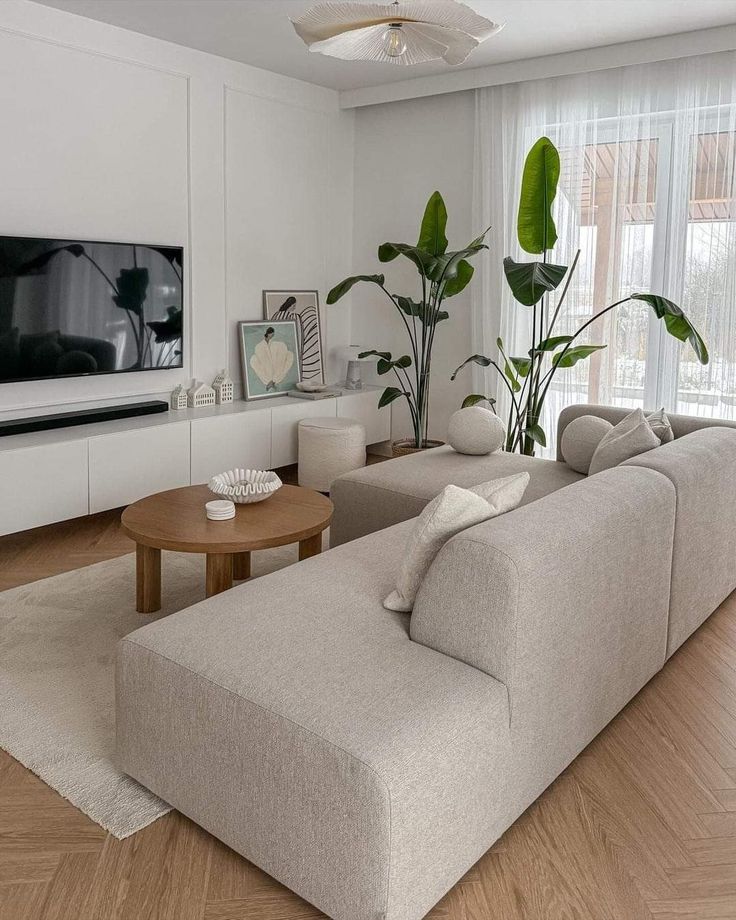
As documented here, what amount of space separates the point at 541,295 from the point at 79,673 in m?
2.82

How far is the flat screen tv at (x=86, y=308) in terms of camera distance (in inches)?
159

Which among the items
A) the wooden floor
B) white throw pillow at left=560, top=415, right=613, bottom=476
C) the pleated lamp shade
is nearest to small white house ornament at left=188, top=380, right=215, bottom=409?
white throw pillow at left=560, top=415, right=613, bottom=476

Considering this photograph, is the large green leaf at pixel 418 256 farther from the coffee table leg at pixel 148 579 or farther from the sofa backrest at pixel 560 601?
the sofa backrest at pixel 560 601

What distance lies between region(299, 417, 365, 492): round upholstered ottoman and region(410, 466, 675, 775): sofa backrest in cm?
261

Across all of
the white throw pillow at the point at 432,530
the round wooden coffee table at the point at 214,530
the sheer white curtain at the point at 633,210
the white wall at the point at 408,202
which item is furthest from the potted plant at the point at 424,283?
→ the white throw pillow at the point at 432,530

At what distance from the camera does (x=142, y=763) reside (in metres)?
2.03

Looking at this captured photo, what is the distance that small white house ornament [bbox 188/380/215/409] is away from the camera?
4.99m

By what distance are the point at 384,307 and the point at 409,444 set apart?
1087 millimetres

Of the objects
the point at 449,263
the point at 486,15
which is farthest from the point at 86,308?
the point at 486,15

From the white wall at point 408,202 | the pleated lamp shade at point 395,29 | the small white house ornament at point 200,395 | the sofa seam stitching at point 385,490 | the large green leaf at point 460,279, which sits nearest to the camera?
the pleated lamp shade at point 395,29

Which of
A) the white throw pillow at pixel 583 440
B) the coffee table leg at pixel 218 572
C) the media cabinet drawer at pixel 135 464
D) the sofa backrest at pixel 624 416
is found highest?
the sofa backrest at pixel 624 416

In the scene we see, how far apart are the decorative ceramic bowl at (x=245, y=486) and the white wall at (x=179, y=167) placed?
1449 mm

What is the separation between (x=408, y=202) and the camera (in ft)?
19.0

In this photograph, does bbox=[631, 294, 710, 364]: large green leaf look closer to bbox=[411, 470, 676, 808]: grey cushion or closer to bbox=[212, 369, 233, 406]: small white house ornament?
bbox=[411, 470, 676, 808]: grey cushion
